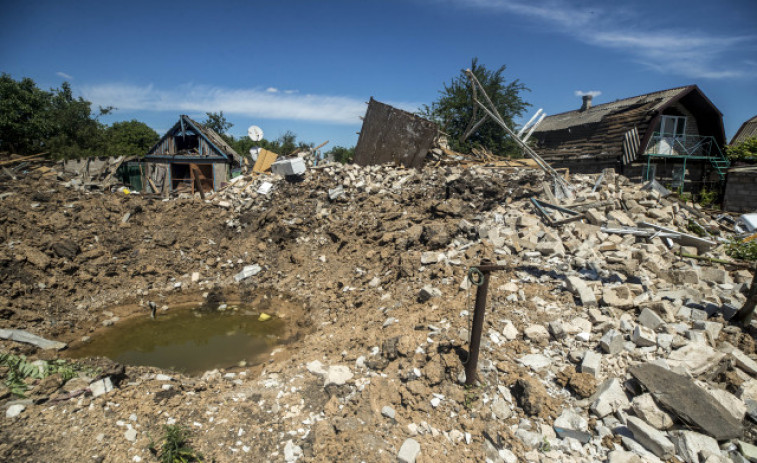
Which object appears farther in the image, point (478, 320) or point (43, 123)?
point (43, 123)

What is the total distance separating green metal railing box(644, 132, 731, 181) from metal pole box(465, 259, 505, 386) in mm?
16250

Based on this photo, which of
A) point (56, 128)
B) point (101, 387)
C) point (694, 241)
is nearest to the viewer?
point (101, 387)

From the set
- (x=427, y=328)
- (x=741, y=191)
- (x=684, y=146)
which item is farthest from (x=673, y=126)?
(x=427, y=328)

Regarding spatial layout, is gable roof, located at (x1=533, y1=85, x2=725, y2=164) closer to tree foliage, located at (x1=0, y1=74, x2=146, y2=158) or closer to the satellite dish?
the satellite dish

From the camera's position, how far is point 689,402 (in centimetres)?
276

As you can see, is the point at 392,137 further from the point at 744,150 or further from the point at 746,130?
the point at 746,130

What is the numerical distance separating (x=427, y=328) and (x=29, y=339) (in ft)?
20.2

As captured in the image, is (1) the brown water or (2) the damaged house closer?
(1) the brown water

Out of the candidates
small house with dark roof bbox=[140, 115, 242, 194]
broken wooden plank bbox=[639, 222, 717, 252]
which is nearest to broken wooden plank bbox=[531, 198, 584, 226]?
broken wooden plank bbox=[639, 222, 717, 252]

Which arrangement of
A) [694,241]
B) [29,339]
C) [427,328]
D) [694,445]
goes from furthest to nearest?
[694,241]
[29,339]
[427,328]
[694,445]

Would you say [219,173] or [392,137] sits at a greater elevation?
[392,137]

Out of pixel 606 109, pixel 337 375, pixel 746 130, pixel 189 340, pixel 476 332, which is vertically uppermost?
pixel 606 109

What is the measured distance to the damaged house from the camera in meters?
14.7

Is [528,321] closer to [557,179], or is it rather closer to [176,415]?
[176,415]
